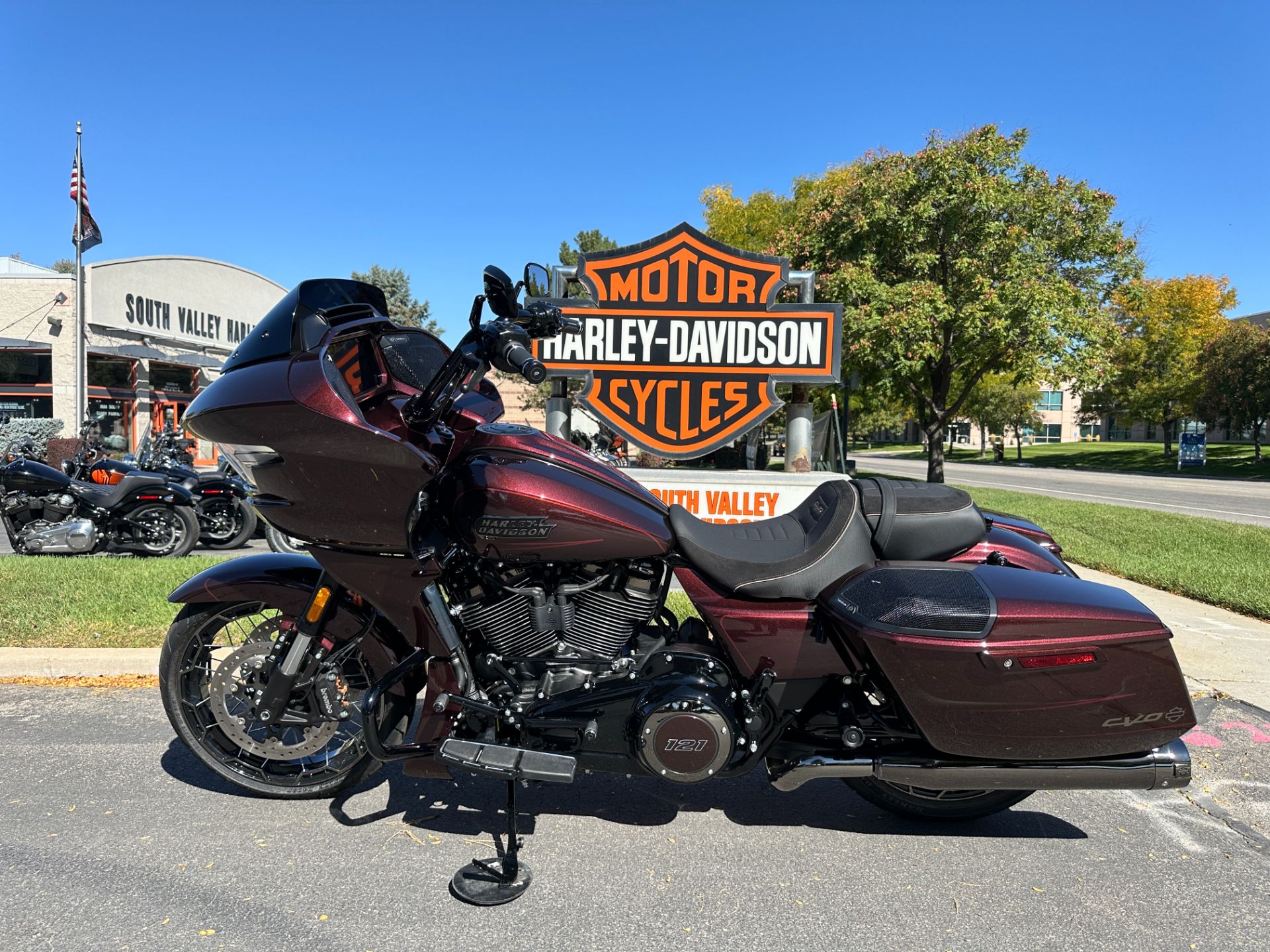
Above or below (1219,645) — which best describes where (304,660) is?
above

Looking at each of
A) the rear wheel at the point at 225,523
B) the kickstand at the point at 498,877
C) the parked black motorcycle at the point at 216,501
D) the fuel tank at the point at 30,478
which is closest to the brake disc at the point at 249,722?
the kickstand at the point at 498,877

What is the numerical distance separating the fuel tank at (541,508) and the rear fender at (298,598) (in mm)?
590

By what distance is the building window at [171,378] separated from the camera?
23.2 m

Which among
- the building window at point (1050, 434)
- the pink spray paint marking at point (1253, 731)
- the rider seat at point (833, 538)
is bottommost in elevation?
the pink spray paint marking at point (1253, 731)

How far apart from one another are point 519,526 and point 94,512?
7.18 m

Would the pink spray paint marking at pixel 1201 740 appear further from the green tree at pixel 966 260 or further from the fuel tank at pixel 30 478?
the green tree at pixel 966 260

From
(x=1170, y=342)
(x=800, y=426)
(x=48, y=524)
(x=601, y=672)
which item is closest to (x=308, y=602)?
(x=601, y=672)

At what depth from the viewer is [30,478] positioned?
748 cm

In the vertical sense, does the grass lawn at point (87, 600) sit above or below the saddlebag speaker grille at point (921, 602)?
below

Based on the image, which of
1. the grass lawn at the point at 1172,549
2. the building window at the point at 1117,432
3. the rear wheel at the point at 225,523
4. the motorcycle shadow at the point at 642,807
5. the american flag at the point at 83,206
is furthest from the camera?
the building window at the point at 1117,432

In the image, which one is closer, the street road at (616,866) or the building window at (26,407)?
the street road at (616,866)

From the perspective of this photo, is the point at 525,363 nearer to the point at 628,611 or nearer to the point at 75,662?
the point at 628,611

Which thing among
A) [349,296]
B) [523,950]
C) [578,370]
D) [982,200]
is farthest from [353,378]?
[982,200]

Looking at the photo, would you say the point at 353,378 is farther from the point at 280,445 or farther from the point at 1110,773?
the point at 1110,773
